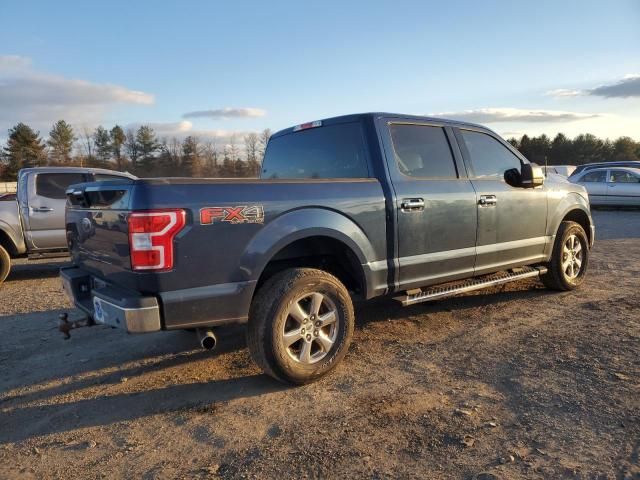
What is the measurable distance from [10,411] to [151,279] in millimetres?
1477

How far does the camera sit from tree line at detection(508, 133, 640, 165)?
187ft

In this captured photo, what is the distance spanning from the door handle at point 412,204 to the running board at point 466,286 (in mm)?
755

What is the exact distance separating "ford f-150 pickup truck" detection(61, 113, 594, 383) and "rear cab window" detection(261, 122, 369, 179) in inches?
0.6

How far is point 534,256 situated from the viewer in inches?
209

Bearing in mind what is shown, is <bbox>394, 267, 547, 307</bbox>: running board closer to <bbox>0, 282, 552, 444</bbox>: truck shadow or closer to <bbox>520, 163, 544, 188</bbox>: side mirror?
<bbox>520, 163, 544, 188</bbox>: side mirror

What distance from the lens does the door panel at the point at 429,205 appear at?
13.3 feet

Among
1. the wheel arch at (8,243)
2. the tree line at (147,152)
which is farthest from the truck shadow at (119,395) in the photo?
the tree line at (147,152)

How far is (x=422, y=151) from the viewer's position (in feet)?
14.4

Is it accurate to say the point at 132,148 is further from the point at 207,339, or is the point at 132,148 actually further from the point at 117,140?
the point at 207,339

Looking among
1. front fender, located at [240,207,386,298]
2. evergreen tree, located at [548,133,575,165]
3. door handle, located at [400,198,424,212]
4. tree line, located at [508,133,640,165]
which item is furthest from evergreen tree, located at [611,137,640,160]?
front fender, located at [240,207,386,298]

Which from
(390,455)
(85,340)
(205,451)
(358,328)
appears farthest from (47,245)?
(390,455)

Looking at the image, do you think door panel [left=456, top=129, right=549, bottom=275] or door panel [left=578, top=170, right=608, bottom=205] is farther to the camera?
door panel [left=578, top=170, right=608, bottom=205]

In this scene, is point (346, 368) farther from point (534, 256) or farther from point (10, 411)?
point (534, 256)

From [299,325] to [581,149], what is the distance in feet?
210
